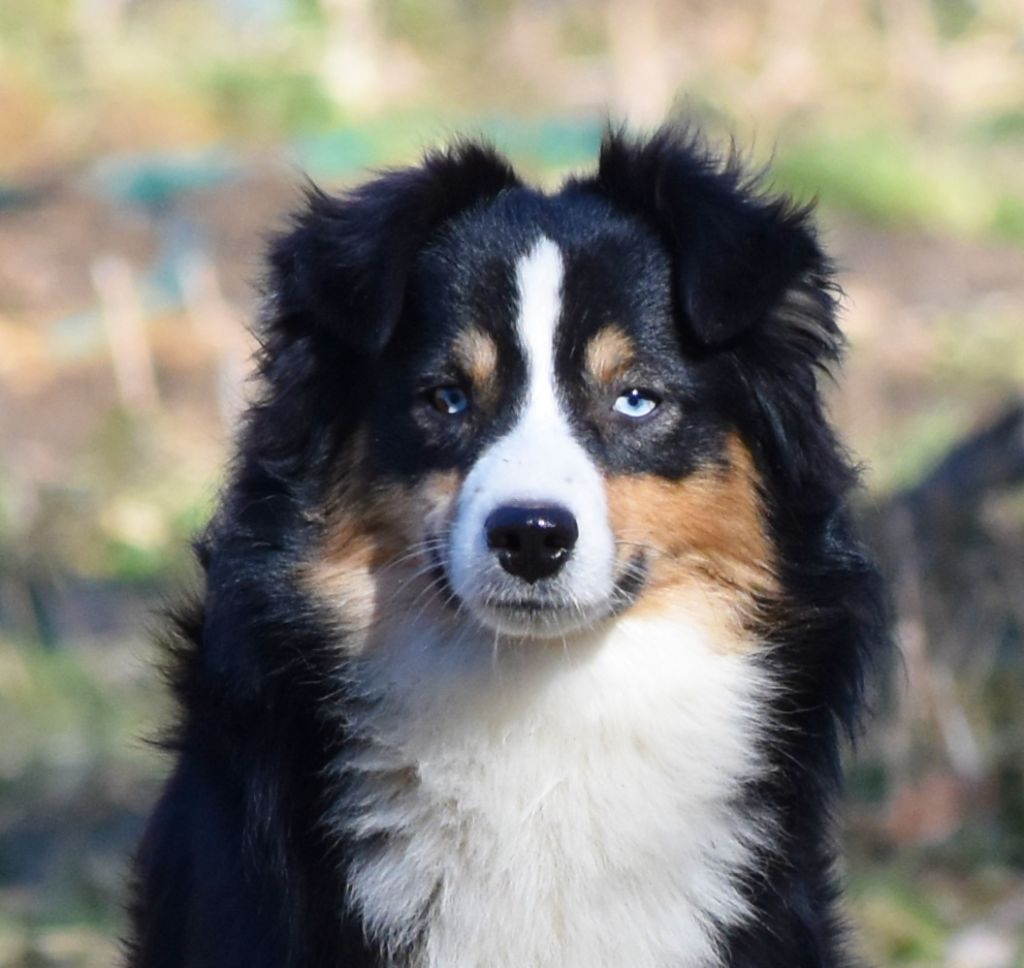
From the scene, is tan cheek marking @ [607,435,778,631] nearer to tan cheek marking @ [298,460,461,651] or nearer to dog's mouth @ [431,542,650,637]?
dog's mouth @ [431,542,650,637]

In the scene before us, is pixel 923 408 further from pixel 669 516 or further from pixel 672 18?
pixel 672 18

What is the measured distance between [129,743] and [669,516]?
3.96 meters

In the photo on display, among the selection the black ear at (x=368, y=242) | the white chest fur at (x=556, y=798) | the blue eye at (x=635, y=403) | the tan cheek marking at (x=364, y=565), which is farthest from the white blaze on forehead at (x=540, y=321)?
the white chest fur at (x=556, y=798)

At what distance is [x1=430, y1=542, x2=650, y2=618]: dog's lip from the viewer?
11.6 feet

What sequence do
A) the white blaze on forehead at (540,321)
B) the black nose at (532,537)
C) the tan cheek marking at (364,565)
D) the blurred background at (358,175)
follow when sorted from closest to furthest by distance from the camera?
1. the black nose at (532,537)
2. the white blaze on forehead at (540,321)
3. the tan cheek marking at (364,565)
4. the blurred background at (358,175)

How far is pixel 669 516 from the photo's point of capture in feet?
12.2

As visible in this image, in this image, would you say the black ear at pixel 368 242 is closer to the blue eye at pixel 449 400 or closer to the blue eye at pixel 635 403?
the blue eye at pixel 449 400

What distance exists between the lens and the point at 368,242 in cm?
376

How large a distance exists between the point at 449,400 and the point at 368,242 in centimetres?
37

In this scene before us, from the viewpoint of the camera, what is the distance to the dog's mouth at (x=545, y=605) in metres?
3.53

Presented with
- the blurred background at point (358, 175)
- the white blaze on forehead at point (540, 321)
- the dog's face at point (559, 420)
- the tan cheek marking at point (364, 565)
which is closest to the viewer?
the dog's face at point (559, 420)

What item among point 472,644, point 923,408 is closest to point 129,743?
point 472,644

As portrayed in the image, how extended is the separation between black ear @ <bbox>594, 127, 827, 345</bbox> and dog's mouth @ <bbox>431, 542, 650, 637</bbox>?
0.52m

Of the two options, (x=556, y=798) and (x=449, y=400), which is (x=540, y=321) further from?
(x=556, y=798)
